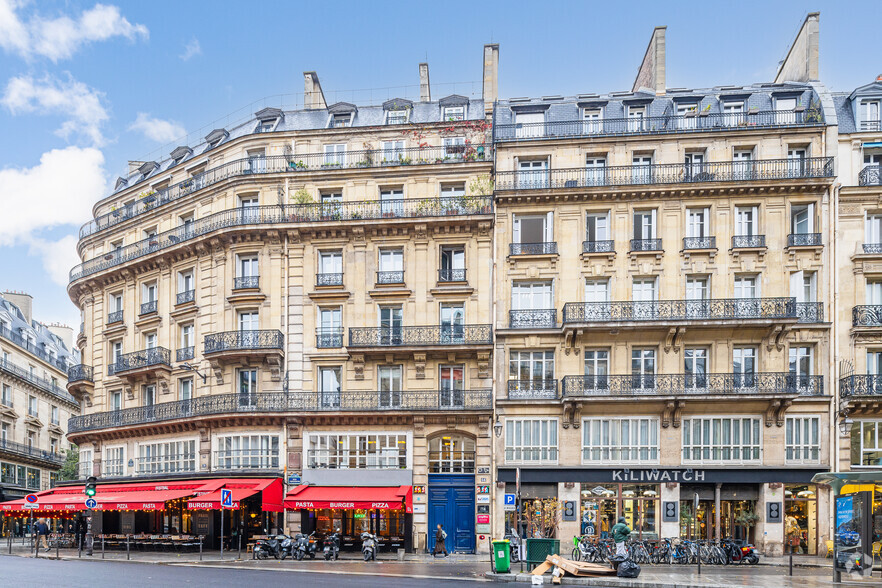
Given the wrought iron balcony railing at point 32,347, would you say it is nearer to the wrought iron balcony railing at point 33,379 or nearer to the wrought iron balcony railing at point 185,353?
the wrought iron balcony railing at point 33,379

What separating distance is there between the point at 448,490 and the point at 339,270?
9736 millimetres

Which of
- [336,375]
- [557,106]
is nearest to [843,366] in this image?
[557,106]

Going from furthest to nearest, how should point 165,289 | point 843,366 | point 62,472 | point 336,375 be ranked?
1. point 62,472
2. point 165,289
3. point 336,375
4. point 843,366

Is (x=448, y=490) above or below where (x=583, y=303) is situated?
below

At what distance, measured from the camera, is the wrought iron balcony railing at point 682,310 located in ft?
93.1

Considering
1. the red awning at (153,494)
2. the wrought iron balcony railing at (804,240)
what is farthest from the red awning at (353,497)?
the wrought iron balcony railing at (804,240)

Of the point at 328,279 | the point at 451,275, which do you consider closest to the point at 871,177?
the point at 451,275

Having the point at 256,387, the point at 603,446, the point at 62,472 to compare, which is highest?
the point at 256,387

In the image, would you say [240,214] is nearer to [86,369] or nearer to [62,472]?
[86,369]

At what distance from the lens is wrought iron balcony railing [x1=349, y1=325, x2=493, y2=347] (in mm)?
29938

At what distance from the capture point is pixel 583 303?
29359mm

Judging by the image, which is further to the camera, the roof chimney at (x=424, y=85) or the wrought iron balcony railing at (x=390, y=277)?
the roof chimney at (x=424, y=85)

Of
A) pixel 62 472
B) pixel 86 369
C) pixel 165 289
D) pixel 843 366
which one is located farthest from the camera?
pixel 62 472

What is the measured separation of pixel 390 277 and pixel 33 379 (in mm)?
34710
